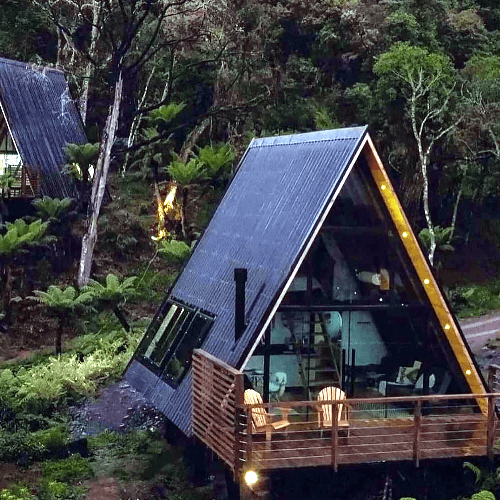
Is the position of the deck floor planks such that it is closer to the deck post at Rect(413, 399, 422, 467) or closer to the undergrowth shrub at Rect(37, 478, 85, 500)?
the deck post at Rect(413, 399, 422, 467)

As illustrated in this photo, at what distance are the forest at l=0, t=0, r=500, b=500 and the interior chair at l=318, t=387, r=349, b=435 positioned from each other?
7885 millimetres

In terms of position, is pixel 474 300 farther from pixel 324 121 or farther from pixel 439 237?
pixel 324 121

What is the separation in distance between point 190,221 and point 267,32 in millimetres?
7976

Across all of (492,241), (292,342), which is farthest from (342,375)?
(492,241)

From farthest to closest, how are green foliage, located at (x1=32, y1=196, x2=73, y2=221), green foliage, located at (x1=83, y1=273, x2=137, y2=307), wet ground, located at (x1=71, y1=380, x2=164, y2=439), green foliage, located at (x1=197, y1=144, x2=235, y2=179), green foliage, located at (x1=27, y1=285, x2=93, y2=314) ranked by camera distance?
green foliage, located at (x1=197, y1=144, x2=235, y2=179) < green foliage, located at (x1=32, y1=196, x2=73, y2=221) < green foliage, located at (x1=83, y1=273, x2=137, y2=307) < green foliage, located at (x1=27, y1=285, x2=93, y2=314) < wet ground, located at (x1=71, y1=380, x2=164, y2=439)

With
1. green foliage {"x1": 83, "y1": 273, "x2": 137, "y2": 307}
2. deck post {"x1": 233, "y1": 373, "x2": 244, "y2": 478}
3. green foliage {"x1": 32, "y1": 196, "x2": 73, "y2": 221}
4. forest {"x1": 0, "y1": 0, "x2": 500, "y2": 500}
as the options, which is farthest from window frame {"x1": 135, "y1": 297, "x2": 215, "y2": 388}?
green foliage {"x1": 32, "y1": 196, "x2": 73, "y2": 221}

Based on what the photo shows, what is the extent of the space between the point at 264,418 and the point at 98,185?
15.8m

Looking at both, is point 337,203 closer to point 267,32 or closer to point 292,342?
point 292,342

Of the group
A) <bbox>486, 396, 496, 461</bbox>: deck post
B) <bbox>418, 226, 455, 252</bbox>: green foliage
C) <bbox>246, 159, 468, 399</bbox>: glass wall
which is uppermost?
<bbox>418, 226, 455, 252</bbox>: green foliage

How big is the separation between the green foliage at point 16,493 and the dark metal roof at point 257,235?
8.04 feet

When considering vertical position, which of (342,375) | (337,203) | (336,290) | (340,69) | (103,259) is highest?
(340,69)

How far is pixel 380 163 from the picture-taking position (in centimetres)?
1103

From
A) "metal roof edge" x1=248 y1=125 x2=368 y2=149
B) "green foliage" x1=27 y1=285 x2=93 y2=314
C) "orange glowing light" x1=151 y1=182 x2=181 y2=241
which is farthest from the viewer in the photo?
"orange glowing light" x1=151 y1=182 x2=181 y2=241

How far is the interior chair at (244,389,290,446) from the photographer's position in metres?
10.5
